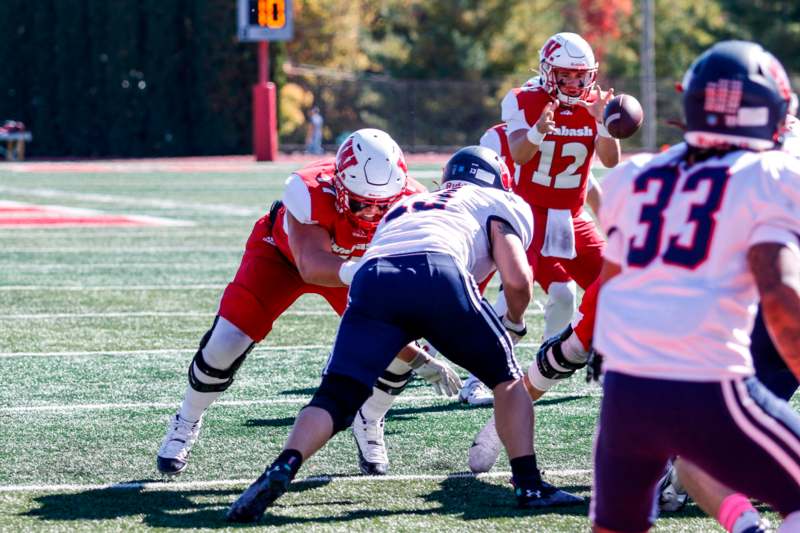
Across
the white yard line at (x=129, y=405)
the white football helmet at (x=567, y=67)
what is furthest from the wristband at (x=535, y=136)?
the white yard line at (x=129, y=405)

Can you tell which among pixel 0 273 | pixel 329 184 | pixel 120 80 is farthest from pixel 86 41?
pixel 329 184

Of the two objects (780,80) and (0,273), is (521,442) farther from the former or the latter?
(0,273)

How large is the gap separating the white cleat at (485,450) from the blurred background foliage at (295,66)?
2993cm

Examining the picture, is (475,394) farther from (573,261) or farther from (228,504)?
(228,504)

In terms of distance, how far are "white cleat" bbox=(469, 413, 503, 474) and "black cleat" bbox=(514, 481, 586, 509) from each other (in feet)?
1.73

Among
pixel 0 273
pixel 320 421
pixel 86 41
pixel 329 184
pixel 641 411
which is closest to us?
→ pixel 641 411

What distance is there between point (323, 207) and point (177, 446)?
3.54ft

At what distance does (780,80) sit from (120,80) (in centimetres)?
3321

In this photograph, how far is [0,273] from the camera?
11.5 meters

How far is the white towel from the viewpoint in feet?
23.4

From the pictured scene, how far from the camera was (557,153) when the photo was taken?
288 inches

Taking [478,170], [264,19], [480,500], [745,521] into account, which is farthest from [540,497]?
[264,19]

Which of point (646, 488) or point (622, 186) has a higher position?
point (622, 186)

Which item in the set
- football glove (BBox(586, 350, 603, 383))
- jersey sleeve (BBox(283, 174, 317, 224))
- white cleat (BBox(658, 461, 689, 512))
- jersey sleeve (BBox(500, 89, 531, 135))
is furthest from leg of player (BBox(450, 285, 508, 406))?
football glove (BBox(586, 350, 603, 383))
